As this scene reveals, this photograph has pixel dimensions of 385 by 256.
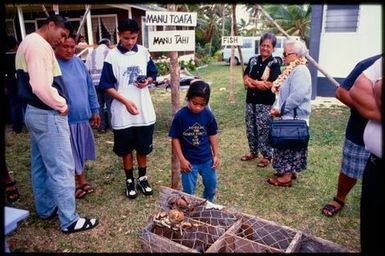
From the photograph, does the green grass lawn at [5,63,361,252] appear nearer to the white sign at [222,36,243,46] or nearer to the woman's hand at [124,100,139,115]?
the woman's hand at [124,100,139,115]

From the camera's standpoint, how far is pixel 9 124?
727cm

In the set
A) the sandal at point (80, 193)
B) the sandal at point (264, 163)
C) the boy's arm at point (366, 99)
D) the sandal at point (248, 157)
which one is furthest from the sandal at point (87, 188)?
the boy's arm at point (366, 99)

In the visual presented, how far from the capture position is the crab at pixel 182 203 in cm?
278

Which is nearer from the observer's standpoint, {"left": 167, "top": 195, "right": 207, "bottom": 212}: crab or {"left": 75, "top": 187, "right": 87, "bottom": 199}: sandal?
{"left": 167, "top": 195, "right": 207, "bottom": 212}: crab

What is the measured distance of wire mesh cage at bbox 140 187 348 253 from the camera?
237 centimetres

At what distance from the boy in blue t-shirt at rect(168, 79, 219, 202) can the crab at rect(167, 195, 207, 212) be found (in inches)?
11.1

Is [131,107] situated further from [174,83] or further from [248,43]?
[248,43]

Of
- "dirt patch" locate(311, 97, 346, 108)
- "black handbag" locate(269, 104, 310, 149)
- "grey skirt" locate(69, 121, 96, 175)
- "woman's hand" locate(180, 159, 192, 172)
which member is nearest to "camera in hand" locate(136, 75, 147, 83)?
"grey skirt" locate(69, 121, 96, 175)

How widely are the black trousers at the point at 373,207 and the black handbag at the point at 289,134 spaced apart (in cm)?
166

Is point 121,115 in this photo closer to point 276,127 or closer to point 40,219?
point 40,219

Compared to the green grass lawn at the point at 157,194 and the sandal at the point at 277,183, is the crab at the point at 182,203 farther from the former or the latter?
the sandal at the point at 277,183

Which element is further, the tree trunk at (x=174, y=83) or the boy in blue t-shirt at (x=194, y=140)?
the tree trunk at (x=174, y=83)

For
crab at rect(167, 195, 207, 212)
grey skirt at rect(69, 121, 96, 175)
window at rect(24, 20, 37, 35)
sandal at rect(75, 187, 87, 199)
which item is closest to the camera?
crab at rect(167, 195, 207, 212)

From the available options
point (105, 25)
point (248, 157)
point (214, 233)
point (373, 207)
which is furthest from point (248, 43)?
point (373, 207)
